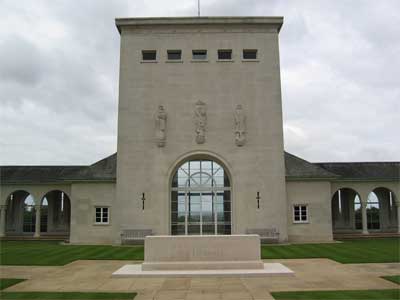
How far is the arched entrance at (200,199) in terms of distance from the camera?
29.7 meters

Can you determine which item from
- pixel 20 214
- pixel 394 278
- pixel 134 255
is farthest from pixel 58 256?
pixel 20 214

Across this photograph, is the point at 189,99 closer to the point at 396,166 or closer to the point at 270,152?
the point at 270,152

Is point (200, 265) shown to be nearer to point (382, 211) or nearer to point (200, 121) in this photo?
point (200, 121)

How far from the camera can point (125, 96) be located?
99.0 feet

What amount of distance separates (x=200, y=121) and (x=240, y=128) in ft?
9.10

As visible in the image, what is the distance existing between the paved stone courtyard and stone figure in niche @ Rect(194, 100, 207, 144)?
543 inches

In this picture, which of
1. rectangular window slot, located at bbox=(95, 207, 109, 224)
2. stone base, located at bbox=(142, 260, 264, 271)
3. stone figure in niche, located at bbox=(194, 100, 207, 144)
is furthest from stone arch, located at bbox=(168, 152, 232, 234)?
stone base, located at bbox=(142, 260, 264, 271)

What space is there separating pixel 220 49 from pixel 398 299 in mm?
22859

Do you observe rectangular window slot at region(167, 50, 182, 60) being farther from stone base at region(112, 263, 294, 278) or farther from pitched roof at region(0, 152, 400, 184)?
stone base at region(112, 263, 294, 278)

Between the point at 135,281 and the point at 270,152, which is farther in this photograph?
the point at 270,152

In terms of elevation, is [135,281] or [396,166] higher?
[396,166]

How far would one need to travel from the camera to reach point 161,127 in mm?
29453

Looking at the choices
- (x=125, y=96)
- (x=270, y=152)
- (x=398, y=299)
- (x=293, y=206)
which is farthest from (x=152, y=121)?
(x=398, y=299)

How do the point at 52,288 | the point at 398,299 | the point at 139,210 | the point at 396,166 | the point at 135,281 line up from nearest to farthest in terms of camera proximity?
the point at 398,299
the point at 52,288
the point at 135,281
the point at 139,210
the point at 396,166
